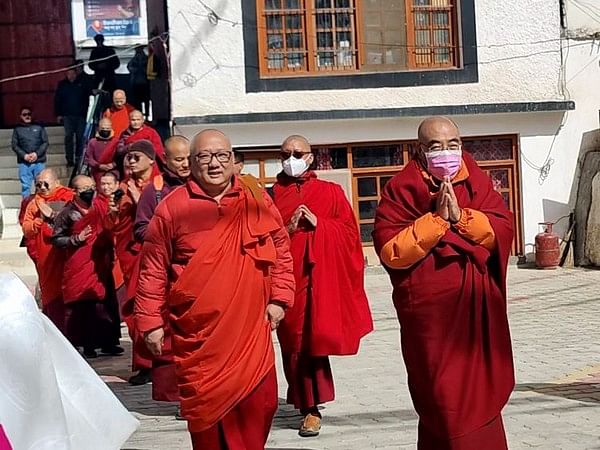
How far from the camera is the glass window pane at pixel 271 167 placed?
15906 mm

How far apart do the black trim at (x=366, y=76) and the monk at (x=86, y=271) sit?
18.7ft

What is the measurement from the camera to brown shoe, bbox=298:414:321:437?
23.7ft

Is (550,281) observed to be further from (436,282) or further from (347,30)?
(436,282)

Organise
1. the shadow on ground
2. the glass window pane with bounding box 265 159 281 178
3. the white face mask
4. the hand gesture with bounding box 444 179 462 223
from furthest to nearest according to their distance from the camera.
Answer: the glass window pane with bounding box 265 159 281 178, the shadow on ground, the white face mask, the hand gesture with bounding box 444 179 462 223

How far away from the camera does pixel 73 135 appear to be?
1800cm

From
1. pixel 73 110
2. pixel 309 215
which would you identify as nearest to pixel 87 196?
pixel 309 215

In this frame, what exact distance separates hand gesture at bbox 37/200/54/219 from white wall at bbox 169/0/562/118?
4.99m

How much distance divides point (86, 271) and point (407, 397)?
11.9 feet

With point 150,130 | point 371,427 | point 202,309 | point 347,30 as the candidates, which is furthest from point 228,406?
point 347,30

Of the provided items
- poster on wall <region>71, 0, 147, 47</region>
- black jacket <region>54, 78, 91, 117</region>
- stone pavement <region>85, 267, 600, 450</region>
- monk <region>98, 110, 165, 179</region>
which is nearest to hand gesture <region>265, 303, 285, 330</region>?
stone pavement <region>85, 267, 600, 450</region>

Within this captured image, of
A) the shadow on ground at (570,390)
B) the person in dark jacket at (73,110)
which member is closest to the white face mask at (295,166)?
the shadow on ground at (570,390)

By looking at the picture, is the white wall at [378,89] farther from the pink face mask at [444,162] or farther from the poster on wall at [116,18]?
the pink face mask at [444,162]

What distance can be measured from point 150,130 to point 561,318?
558 centimetres

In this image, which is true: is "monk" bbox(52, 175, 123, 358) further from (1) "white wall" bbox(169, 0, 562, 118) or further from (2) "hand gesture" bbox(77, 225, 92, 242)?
(1) "white wall" bbox(169, 0, 562, 118)
